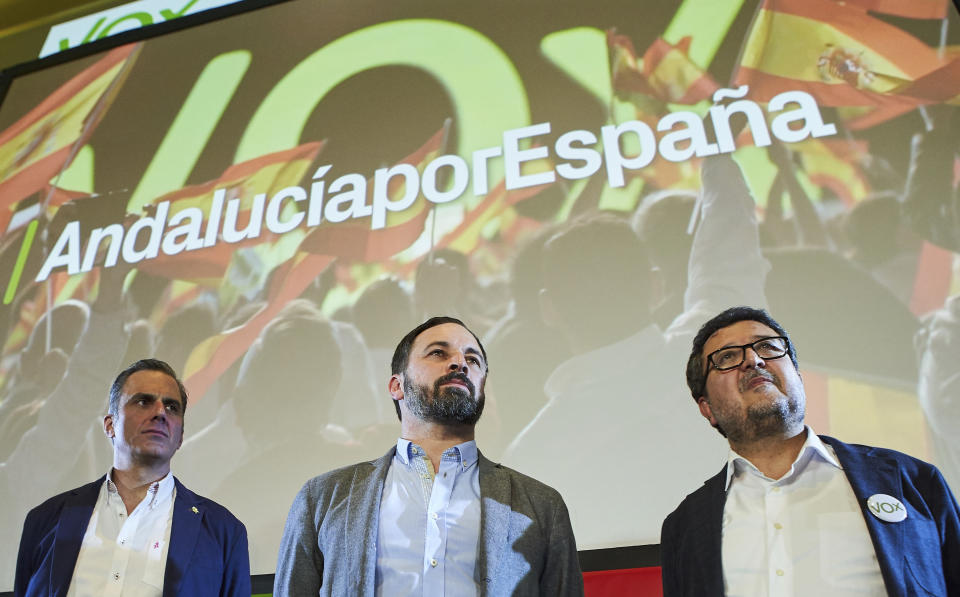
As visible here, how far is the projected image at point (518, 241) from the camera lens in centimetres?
261

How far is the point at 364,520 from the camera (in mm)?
1925

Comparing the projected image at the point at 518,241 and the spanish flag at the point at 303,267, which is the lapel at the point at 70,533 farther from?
the spanish flag at the point at 303,267

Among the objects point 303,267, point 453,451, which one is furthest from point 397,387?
point 303,267

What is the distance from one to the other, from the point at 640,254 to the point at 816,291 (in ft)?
1.96

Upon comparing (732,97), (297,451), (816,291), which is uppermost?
(732,97)

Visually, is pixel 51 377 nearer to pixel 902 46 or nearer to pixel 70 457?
pixel 70 457

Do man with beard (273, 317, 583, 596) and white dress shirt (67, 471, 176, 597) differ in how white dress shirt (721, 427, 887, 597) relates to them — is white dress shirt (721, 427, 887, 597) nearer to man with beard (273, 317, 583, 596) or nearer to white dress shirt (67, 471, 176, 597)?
man with beard (273, 317, 583, 596)

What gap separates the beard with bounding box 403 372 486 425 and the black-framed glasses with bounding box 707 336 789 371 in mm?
645

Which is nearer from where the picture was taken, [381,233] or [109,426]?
[109,426]

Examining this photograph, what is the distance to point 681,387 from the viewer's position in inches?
104

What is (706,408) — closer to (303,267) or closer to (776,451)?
(776,451)

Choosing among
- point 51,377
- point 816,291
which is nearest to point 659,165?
point 816,291

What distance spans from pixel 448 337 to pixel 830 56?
1.90m

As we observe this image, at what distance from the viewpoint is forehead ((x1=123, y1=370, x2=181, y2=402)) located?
2561mm
